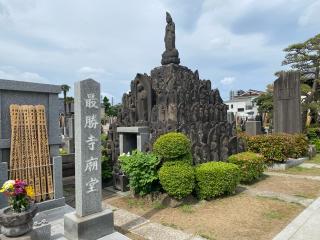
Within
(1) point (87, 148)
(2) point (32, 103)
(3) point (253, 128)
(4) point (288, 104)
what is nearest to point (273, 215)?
(1) point (87, 148)

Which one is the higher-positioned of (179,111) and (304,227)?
(179,111)

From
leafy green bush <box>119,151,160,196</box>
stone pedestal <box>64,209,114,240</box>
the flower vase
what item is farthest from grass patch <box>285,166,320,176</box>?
the flower vase

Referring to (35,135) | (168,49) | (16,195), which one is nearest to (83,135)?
(16,195)

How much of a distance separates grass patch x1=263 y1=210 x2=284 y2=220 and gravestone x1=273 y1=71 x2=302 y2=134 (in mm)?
10343

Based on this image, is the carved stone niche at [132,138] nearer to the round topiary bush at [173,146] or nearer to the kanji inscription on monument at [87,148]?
the round topiary bush at [173,146]

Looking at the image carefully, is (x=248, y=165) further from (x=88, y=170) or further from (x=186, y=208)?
(x=88, y=170)

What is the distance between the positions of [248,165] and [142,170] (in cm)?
378

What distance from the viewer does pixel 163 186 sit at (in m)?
6.84

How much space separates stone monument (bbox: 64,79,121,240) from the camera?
4691mm

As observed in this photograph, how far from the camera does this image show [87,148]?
4.79 m

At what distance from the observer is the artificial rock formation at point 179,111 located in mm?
8477

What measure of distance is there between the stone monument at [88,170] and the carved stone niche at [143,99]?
15.3 feet

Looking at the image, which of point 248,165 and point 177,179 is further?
point 248,165

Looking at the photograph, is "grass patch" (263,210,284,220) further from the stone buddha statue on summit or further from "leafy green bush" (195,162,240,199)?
the stone buddha statue on summit
